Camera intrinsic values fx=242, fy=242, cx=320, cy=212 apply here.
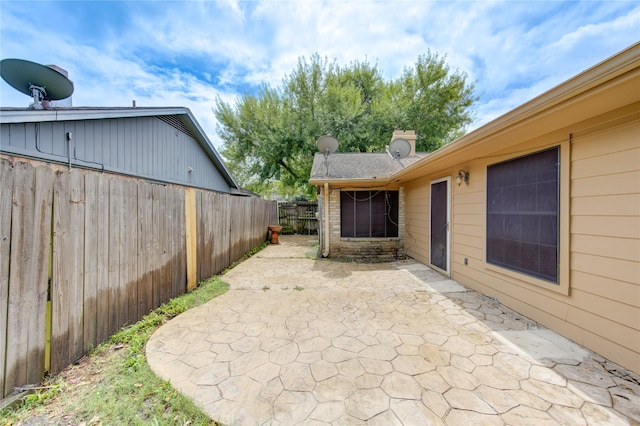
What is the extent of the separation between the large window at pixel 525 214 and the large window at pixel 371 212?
345cm

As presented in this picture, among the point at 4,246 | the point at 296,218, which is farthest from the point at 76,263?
the point at 296,218

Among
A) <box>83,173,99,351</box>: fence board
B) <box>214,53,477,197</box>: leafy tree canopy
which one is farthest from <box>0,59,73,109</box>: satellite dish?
<box>214,53,477,197</box>: leafy tree canopy

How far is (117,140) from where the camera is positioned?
5.46m

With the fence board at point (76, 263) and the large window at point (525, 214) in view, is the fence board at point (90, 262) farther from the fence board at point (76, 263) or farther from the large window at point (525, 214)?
the large window at point (525, 214)

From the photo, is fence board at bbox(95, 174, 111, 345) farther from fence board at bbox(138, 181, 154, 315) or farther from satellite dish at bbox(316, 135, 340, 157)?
satellite dish at bbox(316, 135, 340, 157)

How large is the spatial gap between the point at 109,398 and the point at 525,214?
4794mm

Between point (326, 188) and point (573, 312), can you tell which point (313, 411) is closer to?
point (573, 312)

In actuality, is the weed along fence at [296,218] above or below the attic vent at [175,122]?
below

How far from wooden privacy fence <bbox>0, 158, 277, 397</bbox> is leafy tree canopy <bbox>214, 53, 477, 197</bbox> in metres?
10.6

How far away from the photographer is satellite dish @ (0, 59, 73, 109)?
410cm

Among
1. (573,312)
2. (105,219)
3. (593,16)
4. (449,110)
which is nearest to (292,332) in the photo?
(105,219)

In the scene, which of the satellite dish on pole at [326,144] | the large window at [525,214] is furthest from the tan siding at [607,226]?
the satellite dish on pole at [326,144]

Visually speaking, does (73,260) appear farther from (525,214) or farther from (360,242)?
(360,242)

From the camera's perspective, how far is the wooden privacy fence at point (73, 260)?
1.79m
